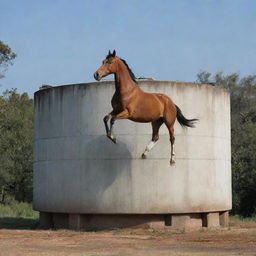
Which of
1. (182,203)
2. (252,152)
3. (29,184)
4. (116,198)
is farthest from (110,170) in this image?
(29,184)

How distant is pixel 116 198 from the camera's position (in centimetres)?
1586

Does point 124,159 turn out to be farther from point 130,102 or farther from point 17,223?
point 17,223

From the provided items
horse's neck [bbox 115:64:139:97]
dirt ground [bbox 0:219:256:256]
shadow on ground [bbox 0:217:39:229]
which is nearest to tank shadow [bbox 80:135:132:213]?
dirt ground [bbox 0:219:256:256]

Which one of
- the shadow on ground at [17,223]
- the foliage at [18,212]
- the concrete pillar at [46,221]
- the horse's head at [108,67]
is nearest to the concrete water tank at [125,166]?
the concrete pillar at [46,221]

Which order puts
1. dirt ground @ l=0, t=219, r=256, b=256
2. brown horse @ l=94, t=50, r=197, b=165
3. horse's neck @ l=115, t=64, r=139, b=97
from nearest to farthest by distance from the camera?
dirt ground @ l=0, t=219, r=256, b=256
brown horse @ l=94, t=50, r=197, b=165
horse's neck @ l=115, t=64, r=139, b=97

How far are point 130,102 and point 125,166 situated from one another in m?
2.80

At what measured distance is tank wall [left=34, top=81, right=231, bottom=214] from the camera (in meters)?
15.9

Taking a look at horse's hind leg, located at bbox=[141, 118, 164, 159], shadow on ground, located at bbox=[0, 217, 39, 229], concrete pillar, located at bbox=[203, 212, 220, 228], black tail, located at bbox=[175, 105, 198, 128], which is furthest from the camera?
shadow on ground, located at bbox=[0, 217, 39, 229]

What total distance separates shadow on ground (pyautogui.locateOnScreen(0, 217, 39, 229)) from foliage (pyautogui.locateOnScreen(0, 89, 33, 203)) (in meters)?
11.8

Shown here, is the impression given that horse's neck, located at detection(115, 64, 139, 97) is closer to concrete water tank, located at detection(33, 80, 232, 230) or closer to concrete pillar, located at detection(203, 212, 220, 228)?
concrete water tank, located at detection(33, 80, 232, 230)

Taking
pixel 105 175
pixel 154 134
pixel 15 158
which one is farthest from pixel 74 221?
pixel 15 158

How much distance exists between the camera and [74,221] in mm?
16406

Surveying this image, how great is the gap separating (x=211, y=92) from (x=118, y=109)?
4552 mm

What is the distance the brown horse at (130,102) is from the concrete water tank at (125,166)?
1463 mm
